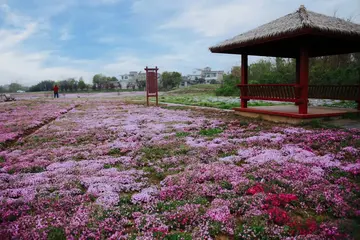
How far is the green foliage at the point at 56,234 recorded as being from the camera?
12.2ft

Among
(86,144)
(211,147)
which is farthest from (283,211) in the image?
(86,144)

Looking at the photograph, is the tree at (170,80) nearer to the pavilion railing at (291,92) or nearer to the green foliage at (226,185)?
the pavilion railing at (291,92)

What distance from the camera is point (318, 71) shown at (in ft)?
94.5

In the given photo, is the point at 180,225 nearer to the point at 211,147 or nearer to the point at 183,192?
the point at 183,192

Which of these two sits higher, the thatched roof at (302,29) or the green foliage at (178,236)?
the thatched roof at (302,29)

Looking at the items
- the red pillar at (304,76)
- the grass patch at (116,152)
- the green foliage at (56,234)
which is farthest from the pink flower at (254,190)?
the red pillar at (304,76)

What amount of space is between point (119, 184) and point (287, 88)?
907 cm

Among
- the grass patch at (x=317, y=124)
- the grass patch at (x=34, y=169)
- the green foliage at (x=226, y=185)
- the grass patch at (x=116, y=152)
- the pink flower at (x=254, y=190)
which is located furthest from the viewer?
the grass patch at (x=317, y=124)

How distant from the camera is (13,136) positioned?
11.3m

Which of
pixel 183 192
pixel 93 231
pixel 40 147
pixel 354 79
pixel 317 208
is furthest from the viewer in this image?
pixel 354 79

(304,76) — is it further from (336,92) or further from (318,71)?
(318,71)

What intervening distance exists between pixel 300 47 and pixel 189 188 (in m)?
8.93

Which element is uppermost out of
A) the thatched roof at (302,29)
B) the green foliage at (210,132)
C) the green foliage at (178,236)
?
the thatched roof at (302,29)

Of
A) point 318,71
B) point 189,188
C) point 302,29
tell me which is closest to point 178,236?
point 189,188
